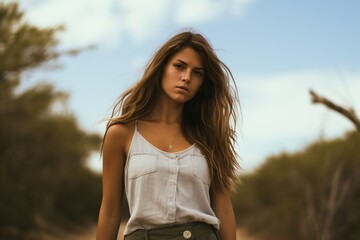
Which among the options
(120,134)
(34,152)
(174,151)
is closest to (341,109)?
(174,151)

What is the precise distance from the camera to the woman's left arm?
143 inches

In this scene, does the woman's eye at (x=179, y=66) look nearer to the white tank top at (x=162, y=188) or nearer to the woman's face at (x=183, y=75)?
the woman's face at (x=183, y=75)

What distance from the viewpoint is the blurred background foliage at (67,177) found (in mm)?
14008

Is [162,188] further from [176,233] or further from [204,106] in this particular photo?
[204,106]

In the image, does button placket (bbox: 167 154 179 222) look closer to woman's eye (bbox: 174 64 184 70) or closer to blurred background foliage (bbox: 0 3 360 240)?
woman's eye (bbox: 174 64 184 70)

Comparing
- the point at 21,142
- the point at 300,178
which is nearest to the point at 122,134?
the point at 300,178

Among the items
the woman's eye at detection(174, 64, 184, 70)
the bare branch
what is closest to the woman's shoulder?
the woman's eye at detection(174, 64, 184, 70)

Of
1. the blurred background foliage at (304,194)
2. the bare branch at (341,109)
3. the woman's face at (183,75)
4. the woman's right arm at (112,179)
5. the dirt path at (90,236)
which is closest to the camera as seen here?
the woman's right arm at (112,179)

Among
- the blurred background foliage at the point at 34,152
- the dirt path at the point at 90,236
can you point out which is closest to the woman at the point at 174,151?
the blurred background foliage at the point at 34,152

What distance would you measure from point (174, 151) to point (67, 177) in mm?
20601

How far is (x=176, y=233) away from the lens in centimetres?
330

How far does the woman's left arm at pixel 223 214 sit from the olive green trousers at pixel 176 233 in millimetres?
239

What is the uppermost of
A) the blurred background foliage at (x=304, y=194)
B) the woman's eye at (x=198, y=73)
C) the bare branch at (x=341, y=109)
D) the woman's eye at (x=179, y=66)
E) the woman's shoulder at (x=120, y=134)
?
the blurred background foliage at (x=304, y=194)

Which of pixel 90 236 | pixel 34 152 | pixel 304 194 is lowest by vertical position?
pixel 304 194
